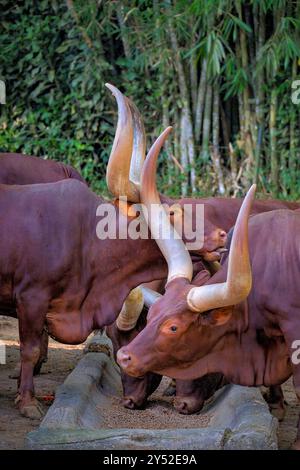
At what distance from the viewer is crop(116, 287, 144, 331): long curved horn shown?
19.0 feet

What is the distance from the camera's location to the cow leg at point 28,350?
5.66 m

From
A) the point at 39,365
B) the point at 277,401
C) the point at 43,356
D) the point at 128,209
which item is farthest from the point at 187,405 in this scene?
the point at 43,356

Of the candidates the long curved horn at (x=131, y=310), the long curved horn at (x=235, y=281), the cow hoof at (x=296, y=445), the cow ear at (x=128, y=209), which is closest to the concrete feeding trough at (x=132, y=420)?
the cow hoof at (x=296, y=445)

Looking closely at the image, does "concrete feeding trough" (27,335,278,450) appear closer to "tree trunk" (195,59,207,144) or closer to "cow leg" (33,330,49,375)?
"cow leg" (33,330,49,375)

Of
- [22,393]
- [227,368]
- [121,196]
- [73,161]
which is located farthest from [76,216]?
[73,161]

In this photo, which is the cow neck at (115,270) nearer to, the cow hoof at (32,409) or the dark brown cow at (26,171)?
the cow hoof at (32,409)

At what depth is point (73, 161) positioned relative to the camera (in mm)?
12664

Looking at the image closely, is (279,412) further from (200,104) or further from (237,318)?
(200,104)

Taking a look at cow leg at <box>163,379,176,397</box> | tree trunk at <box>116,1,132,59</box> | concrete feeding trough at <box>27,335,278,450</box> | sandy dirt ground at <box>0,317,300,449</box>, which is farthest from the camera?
tree trunk at <box>116,1,132,59</box>

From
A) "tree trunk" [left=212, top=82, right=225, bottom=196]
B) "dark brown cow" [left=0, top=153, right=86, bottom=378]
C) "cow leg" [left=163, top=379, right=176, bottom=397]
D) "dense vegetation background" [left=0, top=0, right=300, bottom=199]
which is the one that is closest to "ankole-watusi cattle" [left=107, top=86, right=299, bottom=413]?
"cow leg" [left=163, top=379, right=176, bottom=397]

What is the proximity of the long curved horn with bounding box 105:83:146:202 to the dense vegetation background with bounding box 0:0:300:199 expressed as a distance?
4.56 metres

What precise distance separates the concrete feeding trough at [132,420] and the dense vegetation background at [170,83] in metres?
4.85

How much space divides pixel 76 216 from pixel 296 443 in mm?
1807

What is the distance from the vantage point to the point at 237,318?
4895mm
